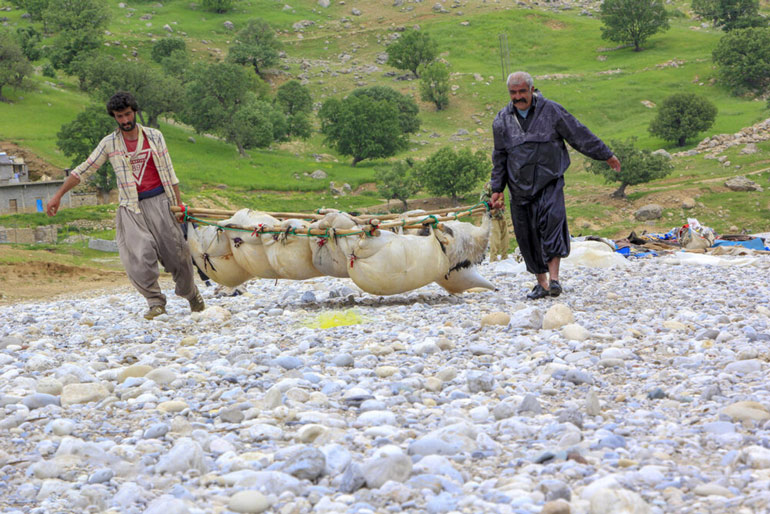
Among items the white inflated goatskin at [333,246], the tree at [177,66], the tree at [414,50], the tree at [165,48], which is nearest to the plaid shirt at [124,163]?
the white inflated goatskin at [333,246]

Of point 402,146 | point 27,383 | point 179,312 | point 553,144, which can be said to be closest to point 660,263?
point 553,144

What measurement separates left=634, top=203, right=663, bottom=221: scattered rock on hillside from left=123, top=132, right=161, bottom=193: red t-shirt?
2113cm

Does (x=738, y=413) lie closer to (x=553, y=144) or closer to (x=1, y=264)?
(x=553, y=144)

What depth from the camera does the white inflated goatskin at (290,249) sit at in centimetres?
799

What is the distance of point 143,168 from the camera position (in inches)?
307

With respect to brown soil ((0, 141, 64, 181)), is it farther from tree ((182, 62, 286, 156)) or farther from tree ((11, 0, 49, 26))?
tree ((11, 0, 49, 26))

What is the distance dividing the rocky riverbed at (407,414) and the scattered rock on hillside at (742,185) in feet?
69.4

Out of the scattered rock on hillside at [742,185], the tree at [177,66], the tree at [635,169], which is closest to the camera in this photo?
the scattered rock on hillside at [742,185]

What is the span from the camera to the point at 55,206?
25.3 ft

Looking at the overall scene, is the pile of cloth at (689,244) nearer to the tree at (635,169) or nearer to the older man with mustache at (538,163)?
the older man with mustache at (538,163)

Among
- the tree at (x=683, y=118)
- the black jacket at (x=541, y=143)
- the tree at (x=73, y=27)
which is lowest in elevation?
the tree at (x=683, y=118)

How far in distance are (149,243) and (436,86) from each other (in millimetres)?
49666

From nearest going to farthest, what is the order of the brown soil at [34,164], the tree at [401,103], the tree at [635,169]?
the tree at [635,169]
the brown soil at [34,164]
the tree at [401,103]

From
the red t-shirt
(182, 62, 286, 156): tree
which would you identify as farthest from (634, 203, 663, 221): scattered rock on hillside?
(182, 62, 286, 156): tree
